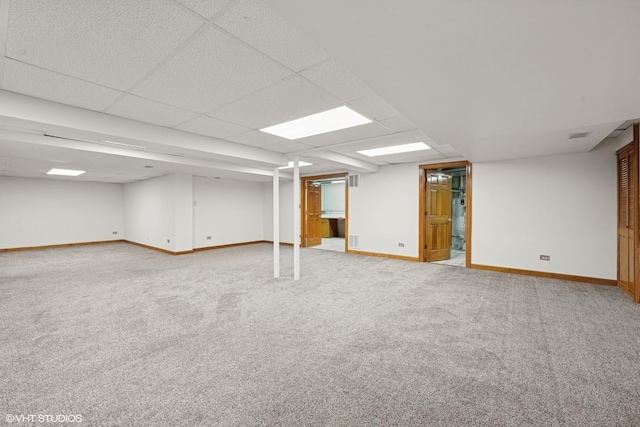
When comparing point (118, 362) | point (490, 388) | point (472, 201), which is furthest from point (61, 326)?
point (472, 201)

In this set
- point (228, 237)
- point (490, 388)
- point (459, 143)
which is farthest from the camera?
point (228, 237)

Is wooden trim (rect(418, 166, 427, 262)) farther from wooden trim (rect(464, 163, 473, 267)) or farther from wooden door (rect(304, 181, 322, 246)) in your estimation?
wooden door (rect(304, 181, 322, 246))

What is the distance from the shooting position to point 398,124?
11.0 ft

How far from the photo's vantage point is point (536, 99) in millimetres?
2223

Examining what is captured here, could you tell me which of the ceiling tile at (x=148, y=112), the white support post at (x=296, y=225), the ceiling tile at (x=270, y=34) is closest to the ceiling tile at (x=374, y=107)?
the ceiling tile at (x=270, y=34)

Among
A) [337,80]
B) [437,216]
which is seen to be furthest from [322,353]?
[437,216]

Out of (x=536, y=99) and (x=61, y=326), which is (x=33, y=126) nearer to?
(x=61, y=326)

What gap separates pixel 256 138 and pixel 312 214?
5178 mm

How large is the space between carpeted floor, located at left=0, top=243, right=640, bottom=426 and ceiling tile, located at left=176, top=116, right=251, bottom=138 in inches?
88.9

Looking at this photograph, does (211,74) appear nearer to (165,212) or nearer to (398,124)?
(398,124)

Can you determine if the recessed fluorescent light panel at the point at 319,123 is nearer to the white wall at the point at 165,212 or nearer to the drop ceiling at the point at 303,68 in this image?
the drop ceiling at the point at 303,68

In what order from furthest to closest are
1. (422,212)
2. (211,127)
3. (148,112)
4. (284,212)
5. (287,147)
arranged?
(284,212)
(422,212)
(287,147)
(211,127)
(148,112)

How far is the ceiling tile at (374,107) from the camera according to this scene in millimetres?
2600

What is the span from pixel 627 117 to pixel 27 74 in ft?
17.1
